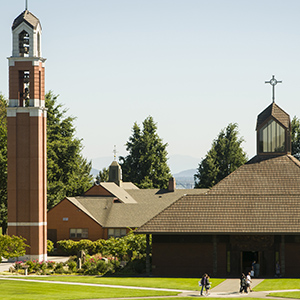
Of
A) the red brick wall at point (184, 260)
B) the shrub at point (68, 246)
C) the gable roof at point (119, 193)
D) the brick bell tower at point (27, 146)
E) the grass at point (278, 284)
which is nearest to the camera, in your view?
the grass at point (278, 284)

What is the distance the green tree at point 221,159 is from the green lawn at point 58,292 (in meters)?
67.3

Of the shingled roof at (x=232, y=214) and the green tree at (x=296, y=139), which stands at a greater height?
the green tree at (x=296, y=139)

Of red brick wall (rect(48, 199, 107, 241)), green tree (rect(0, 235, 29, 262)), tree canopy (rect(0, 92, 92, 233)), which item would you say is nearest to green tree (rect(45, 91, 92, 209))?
tree canopy (rect(0, 92, 92, 233))

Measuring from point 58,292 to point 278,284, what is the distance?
1469cm

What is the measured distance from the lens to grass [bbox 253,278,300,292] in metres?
45.6

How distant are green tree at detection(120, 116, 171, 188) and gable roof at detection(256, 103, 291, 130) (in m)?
50.9

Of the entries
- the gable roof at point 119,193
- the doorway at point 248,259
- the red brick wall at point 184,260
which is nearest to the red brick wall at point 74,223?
the gable roof at point 119,193

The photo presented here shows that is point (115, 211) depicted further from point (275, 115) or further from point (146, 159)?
point (146, 159)

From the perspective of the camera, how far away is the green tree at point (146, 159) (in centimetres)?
11644

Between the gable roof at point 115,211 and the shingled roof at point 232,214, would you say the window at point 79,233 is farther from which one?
the shingled roof at point 232,214

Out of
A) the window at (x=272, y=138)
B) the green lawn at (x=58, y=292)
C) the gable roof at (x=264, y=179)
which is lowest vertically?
the green lawn at (x=58, y=292)

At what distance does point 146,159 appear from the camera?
4596 inches

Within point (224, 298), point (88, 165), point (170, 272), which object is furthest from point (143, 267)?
point (88, 165)

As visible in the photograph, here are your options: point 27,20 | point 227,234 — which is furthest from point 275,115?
point 27,20
